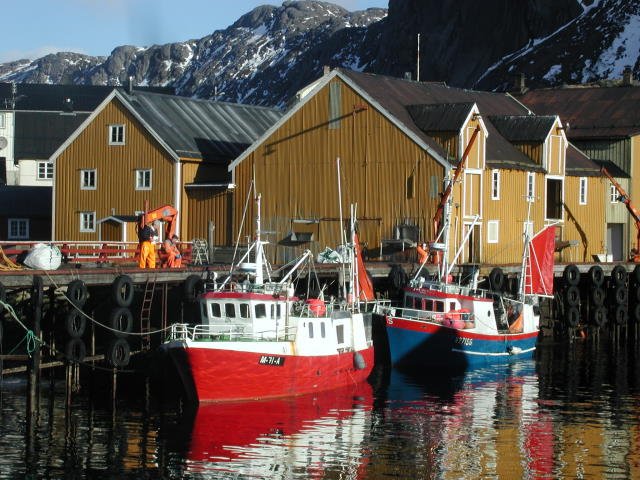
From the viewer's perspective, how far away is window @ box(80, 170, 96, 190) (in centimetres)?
6844

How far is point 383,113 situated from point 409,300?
12463 millimetres

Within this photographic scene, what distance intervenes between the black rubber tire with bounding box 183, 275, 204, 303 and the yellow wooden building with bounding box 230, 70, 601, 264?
1305 centimetres

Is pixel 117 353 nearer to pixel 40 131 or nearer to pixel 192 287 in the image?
pixel 192 287

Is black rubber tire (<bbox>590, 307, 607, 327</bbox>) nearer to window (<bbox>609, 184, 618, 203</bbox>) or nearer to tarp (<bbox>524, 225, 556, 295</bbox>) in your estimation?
tarp (<bbox>524, 225, 556, 295</bbox>)

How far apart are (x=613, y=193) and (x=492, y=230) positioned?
1501 centimetres

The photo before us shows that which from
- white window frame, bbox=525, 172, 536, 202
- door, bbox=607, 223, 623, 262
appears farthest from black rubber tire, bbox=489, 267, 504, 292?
door, bbox=607, 223, 623, 262

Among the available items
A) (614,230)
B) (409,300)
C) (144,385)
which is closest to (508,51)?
(614,230)

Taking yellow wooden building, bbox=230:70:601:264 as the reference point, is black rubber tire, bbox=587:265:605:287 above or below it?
below

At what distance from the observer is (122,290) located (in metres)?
41.9

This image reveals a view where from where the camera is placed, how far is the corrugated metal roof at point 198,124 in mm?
67125

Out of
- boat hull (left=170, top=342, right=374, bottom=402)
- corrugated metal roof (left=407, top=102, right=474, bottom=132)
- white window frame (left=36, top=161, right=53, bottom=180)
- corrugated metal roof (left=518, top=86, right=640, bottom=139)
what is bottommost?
boat hull (left=170, top=342, right=374, bottom=402)

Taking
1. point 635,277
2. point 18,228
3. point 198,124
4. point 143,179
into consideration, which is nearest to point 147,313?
point 143,179

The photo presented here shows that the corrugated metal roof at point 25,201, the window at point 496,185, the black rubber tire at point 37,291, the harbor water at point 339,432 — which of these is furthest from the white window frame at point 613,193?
the black rubber tire at point 37,291

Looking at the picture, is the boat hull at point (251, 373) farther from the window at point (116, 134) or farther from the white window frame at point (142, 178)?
the window at point (116, 134)
